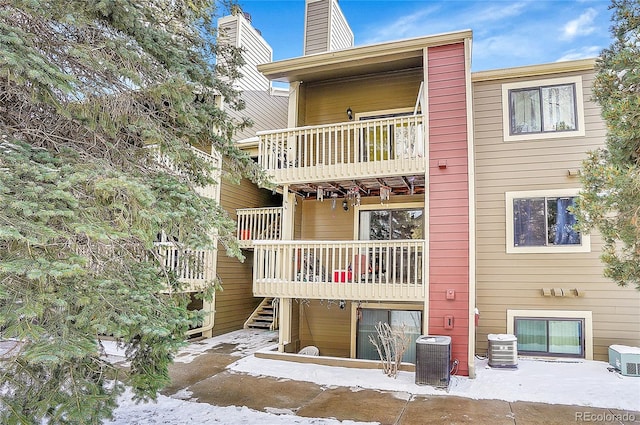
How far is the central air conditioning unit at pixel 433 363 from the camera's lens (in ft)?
21.0

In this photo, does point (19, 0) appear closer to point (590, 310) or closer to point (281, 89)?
point (590, 310)

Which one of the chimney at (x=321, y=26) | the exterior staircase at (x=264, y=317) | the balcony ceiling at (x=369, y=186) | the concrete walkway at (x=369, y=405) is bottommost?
the concrete walkway at (x=369, y=405)

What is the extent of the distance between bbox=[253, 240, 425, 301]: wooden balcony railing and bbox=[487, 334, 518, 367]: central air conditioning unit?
1.80m

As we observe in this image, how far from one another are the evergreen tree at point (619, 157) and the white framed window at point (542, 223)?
3.45 metres

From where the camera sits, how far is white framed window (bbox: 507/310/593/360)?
7953 millimetres

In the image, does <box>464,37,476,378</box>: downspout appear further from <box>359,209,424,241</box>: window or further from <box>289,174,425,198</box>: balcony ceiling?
<box>359,209,424,241</box>: window

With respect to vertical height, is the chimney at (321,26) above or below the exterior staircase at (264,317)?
above

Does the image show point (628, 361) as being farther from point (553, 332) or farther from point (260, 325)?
point (260, 325)

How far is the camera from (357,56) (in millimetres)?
8188

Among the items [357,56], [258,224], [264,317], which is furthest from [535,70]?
[264,317]

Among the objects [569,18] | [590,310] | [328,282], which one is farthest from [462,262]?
[569,18]

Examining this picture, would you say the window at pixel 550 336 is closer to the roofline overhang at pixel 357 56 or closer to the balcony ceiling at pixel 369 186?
the balcony ceiling at pixel 369 186

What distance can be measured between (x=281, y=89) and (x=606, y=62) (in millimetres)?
11014

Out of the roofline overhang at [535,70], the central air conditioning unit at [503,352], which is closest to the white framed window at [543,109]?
the roofline overhang at [535,70]
